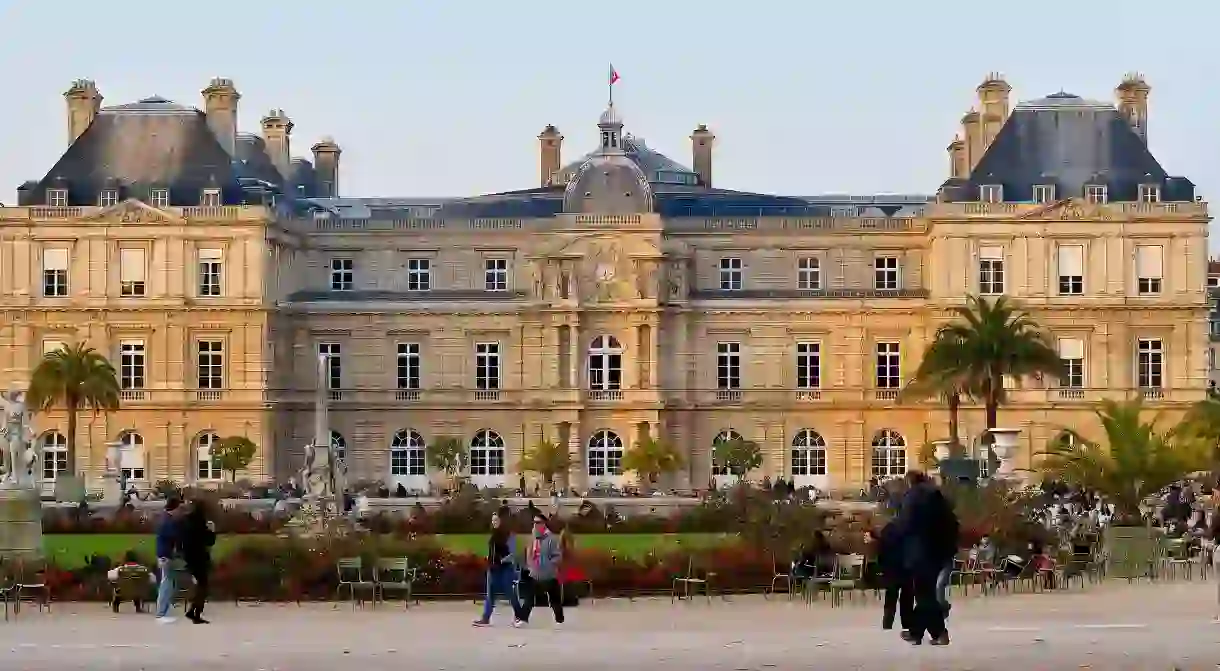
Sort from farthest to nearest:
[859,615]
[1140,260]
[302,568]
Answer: [1140,260] → [302,568] → [859,615]

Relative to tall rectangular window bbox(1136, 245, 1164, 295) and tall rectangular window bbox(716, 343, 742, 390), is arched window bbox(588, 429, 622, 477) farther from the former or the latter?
tall rectangular window bbox(1136, 245, 1164, 295)

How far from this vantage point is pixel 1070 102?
82250mm

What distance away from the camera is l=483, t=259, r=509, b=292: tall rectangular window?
277 feet

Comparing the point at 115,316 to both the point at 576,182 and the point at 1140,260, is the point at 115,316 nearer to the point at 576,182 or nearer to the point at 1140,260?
the point at 576,182

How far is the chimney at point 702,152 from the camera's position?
9781 cm

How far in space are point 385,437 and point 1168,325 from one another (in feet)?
79.5

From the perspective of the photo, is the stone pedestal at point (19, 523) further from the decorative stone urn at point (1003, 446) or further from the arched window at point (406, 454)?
the arched window at point (406, 454)

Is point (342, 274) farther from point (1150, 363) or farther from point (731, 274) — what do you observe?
point (1150, 363)

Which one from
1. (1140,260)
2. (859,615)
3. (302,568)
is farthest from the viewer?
(1140,260)

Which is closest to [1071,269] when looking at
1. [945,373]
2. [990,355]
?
[990,355]

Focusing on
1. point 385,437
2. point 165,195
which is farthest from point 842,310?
point 165,195

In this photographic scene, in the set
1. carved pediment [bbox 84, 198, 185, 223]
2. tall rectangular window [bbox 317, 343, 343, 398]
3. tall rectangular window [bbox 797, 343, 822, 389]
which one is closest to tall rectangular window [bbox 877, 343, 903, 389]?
tall rectangular window [bbox 797, 343, 822, 389]

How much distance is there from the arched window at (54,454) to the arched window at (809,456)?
22322mm

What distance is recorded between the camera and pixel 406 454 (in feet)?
271
